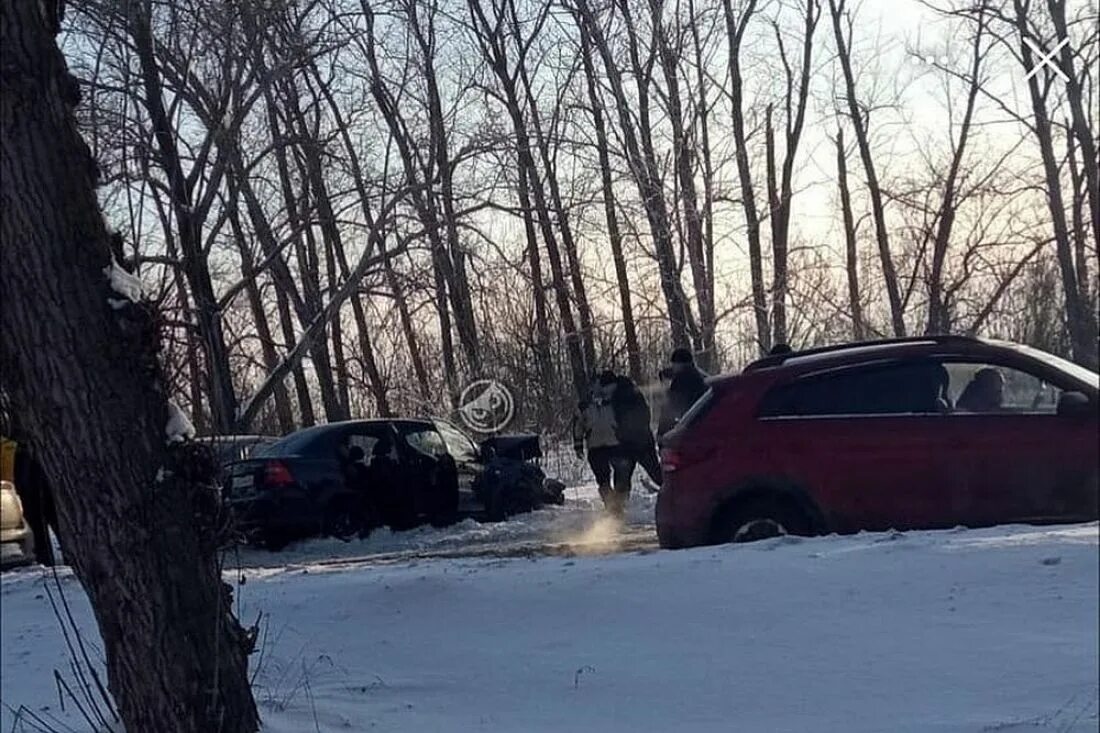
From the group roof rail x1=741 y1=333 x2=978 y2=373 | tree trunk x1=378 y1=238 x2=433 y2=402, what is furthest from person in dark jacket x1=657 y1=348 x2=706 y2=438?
tree trunk x1=378 y1=238 x2=433 y2=402

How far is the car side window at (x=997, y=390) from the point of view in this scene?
9.45 feet

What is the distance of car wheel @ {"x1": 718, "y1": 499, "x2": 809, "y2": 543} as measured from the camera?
5641 mm

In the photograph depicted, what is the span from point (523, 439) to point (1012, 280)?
11.4ft

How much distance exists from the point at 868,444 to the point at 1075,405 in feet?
6.36

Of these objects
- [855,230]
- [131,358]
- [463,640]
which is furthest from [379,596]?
[855,230]

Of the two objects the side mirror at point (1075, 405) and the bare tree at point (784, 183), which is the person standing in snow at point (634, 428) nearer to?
the bare tree at point (784, 183)

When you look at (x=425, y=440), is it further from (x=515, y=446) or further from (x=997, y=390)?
(x=997, y=390)

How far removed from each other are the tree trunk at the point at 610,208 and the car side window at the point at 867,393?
2.32 ft

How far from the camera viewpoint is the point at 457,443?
7.62 m

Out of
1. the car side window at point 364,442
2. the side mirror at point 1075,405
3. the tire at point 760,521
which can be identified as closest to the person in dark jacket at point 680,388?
the tire at point 760,521

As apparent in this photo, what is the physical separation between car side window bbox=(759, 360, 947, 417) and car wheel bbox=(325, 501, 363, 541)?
3882 millimetres

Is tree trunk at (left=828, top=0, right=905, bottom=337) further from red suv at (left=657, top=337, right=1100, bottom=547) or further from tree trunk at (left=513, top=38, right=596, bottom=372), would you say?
tree trunk at (left=513, top=38, right=596, bottom=372)

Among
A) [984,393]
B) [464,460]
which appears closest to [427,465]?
[464,460]

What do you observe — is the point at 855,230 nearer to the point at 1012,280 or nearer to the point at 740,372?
the point at 1012,280
